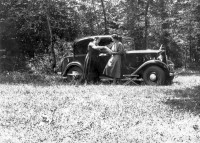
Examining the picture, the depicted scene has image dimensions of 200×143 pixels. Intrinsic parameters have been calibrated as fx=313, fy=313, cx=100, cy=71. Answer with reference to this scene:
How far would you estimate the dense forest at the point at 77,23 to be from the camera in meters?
18.3

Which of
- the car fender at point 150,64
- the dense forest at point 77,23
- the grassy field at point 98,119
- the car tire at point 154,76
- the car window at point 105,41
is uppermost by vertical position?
the dense forest at point 77,23

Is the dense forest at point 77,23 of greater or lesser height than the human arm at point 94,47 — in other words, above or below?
above

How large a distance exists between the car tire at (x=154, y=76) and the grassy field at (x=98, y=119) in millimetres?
3303

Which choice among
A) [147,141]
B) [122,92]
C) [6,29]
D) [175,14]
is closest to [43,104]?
[122,92]

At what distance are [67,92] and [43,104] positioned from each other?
2036 mm

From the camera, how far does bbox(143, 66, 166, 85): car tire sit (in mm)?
11359

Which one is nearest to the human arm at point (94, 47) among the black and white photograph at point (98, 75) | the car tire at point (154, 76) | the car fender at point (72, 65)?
the black and white photograph at point (98, 75)

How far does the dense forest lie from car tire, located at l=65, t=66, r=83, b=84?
195 inches

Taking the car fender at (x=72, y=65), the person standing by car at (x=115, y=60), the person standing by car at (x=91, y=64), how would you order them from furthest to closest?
the car fender at (x=72, y=65) < the person standing by car at (x=91, y=64) < the person standing by car at (x=115, y=60)

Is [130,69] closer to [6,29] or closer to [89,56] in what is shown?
[89,56]

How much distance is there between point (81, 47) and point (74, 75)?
45.9 inches

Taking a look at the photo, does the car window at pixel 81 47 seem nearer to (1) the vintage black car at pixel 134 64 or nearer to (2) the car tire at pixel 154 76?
(1) the vintage black car at pixel 134 64

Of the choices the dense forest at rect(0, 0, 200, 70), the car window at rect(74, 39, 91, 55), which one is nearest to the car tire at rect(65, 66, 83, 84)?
the car window at rect(74, 39, 91, 55)

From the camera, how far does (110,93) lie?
28.3ft
